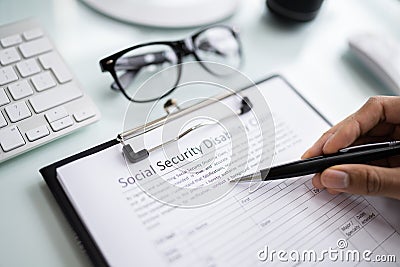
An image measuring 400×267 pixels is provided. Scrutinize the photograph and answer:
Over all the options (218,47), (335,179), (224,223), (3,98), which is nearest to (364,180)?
(335,179)

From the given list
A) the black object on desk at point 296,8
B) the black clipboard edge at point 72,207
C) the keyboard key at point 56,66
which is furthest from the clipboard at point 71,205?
the black object on desk at point 296,8

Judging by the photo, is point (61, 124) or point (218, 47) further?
point (218, 47)

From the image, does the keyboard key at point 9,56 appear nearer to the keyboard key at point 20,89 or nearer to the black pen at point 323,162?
the keyboard key at point 20,89

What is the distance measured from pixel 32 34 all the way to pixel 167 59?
0.17 metres

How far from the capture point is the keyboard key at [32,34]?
0.54m

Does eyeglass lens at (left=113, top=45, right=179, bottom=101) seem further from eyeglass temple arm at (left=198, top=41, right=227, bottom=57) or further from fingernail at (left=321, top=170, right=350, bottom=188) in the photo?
fingernail at (left=321, top=170, right=350, bottom=188)

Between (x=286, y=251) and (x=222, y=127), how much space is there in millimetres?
157

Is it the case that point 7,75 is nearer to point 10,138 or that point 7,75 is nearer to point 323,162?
point 10,138

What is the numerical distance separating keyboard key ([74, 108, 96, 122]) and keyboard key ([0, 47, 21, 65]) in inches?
4.0

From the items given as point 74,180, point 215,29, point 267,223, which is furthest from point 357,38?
point 74,180

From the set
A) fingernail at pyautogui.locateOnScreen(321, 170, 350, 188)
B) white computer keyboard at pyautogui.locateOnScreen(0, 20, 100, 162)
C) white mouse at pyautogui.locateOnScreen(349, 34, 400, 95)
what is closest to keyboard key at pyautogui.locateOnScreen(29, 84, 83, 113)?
white computer keyboard at pyautogui.locateOnScreen(0, 20, 100, 162)

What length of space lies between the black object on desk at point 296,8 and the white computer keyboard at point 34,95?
1.07 feet

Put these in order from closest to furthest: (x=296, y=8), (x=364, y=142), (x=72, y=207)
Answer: (x=72, y=207), (x=364, y=142), (x=296, y=8)

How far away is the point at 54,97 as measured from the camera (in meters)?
0.49
